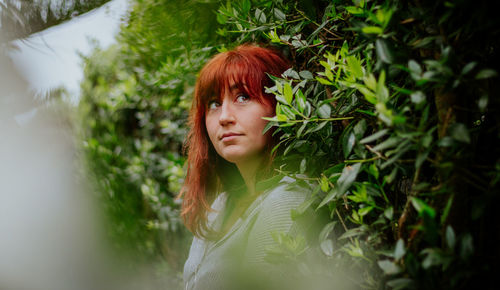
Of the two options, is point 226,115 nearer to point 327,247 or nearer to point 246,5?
point 246,5

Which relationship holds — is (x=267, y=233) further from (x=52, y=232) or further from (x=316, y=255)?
(x=52, y=232)

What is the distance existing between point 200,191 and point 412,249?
1.02 m

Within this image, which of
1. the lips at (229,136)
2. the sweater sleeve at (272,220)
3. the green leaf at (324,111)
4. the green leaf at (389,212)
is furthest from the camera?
the lips at (229,136)

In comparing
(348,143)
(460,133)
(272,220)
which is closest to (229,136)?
(272,220)

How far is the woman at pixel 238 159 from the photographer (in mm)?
900

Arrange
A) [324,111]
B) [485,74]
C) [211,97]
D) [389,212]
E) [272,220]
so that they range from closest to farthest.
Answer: [485,74]
[389,212]
[324,111]
[272,220]
[211,97]

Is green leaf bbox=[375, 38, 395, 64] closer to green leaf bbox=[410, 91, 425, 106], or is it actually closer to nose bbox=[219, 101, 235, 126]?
green leaf bbox=[410, 91, 425, 106]

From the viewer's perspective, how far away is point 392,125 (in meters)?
0.51

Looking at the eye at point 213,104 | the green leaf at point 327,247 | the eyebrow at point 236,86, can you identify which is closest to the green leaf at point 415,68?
the green leaf at point 327,247

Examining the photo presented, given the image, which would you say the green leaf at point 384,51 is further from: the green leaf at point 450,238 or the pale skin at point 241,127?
the pale skin at point 241,127

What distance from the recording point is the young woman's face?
1049 millimetres

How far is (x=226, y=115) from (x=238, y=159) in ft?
0.50

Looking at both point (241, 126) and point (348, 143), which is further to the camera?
point (241, 126)

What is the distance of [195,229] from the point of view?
55.1 inches
